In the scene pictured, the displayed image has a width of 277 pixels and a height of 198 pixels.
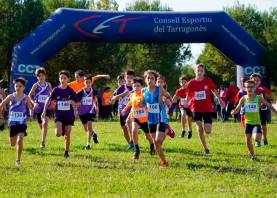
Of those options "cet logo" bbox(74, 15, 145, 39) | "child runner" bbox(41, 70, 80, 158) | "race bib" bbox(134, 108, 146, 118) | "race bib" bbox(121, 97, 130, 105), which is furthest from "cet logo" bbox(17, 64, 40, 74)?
"race bib" bbox(134, 108, 146, 118)

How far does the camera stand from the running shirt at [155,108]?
9359mm

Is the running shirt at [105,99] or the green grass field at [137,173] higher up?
the running shirt at [105,99]

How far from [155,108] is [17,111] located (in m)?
2.76

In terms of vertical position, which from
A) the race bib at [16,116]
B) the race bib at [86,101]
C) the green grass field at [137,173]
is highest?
the race bib at [86,101]

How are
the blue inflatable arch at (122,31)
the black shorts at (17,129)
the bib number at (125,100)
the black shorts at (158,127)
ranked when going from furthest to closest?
the blue inflatable arch at (122,31) < the bib number at (125,100) < the black shorts at (17,129) < the black shorts at (158,127)

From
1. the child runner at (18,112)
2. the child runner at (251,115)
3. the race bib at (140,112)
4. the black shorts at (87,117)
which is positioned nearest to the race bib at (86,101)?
the black shorts at (87,117)

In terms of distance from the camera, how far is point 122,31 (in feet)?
70.8

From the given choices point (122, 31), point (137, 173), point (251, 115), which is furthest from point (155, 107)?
point (122, 31)

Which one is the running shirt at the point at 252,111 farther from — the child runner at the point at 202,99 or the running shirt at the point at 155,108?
the running shirt at the point at 155,108

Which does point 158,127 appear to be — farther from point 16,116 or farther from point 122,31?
point 122,31

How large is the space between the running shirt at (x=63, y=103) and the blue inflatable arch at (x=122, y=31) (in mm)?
10759

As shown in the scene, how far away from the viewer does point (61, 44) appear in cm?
2170

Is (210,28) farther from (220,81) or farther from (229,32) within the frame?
(220,81)

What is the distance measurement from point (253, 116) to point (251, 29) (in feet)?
115
